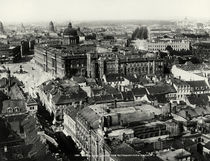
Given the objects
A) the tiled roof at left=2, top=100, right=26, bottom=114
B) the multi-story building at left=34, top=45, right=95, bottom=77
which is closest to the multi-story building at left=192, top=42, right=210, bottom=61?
the multi-story building at left=34, top=45, right=95, bottom=77

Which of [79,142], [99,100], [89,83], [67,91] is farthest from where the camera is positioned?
[89,83]

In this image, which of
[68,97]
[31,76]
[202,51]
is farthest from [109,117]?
[202,51]

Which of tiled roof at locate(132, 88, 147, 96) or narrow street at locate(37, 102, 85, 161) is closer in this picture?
narrow street at locate(37, 102, 85, 161)

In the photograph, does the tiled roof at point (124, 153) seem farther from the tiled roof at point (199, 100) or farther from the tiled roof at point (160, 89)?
the tiled roof at point (160, 89)

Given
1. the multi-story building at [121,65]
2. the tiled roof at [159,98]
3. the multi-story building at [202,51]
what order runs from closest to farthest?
the tiled roof at [159,98], the multi-story building at [121,65], the multi-story building at [202,51]

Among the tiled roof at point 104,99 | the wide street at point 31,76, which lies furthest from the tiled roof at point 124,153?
the wide street at point 31,76

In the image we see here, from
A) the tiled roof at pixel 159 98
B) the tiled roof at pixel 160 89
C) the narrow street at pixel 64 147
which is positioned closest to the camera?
the narrow street at pixel 64 147

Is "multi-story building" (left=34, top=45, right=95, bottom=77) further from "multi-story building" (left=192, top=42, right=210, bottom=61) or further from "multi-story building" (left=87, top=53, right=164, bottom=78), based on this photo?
"multi-story building" (left=192, top=42, right=210, bottom=61)

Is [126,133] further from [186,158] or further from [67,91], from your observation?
[67,91]

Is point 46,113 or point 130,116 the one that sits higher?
point 130,116

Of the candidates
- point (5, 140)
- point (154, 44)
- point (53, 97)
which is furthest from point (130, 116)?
point (154, 44)

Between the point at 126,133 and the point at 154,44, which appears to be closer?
the point at 126,133
